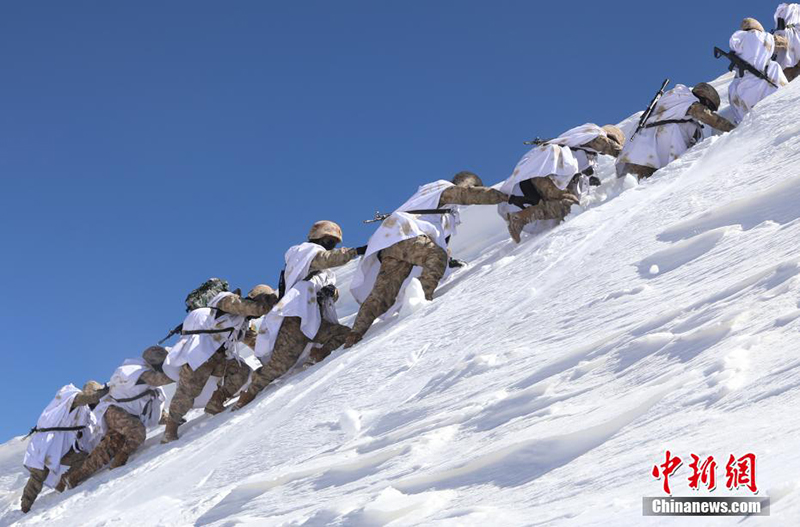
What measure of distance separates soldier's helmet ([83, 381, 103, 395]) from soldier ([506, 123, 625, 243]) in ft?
11.3

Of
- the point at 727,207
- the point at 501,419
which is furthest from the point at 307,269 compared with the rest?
the point at 501,419

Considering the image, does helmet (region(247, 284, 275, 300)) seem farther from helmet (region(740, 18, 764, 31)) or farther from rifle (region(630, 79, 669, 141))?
helmet (region(740, 18, 764, 31))

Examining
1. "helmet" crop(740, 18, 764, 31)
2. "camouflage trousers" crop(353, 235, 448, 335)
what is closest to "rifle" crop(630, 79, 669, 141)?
"helmet" crop(740, 18, 764, 31)

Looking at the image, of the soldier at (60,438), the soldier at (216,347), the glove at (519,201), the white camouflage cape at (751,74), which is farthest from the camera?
the soldier at (60,438)

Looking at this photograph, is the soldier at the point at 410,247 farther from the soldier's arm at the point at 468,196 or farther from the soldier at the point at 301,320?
the soldier at the point at 301,320

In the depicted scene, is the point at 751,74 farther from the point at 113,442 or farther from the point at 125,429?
the point at 113,442

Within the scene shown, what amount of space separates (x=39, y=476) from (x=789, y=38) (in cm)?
696

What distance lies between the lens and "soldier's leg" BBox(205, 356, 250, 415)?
747 centimetres

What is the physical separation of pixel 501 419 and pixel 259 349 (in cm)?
364

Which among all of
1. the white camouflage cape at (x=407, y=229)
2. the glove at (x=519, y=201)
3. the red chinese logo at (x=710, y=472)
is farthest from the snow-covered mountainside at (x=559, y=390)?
the white camouflage cape at (x=407, y=229)

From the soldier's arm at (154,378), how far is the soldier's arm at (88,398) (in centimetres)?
39

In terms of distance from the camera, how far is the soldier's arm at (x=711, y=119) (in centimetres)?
721

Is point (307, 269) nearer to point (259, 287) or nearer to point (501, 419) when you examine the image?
point (259, 287)

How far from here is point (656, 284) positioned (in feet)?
14.5
